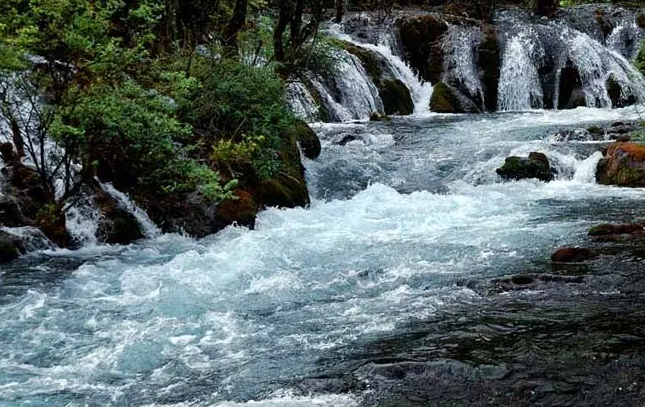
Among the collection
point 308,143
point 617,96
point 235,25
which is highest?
point 235,25

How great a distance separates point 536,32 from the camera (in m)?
27.5

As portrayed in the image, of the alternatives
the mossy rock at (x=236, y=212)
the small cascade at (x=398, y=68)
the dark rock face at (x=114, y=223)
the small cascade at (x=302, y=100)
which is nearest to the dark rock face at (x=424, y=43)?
the small cascade at (x=398, y=68)

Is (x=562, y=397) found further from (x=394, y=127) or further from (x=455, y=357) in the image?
(x=394, y=127)

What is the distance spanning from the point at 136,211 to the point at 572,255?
277 inches

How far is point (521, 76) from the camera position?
26219 millimetres

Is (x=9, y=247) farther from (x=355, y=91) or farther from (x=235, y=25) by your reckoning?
(x=355, y=91)

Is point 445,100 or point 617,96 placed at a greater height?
point 445,100

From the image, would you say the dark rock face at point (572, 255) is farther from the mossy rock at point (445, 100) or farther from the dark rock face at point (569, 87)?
the dark rock face at point (569, 87)

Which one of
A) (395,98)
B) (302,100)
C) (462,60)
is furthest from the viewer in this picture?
(462,60)

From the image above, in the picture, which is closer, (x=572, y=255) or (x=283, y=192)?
(x=572, y=255)

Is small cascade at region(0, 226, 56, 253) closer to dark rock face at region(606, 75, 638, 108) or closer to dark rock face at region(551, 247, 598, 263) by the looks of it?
dark rock face at region(551, 247, 598, 263)

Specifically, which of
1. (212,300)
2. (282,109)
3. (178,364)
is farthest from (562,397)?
(282,109)

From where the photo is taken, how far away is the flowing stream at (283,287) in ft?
20.8

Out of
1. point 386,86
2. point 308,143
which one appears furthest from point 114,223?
point 386,86
